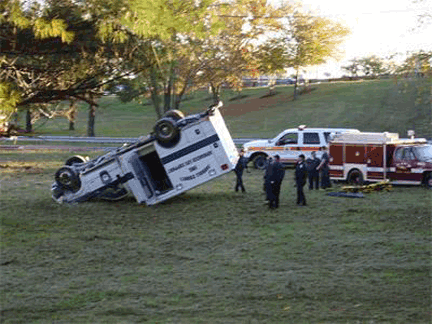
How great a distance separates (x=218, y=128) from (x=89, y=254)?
7.20m

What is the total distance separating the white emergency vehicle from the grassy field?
10.2 m

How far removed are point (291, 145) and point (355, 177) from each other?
19.2 feet

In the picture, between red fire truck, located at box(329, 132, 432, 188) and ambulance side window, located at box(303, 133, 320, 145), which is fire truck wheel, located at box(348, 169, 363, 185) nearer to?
red fire truck, located at box(329, 132, 432, 188)

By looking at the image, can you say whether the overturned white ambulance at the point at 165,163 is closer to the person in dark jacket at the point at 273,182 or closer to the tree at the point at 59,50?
the person in dark jacket at the point at 273,182

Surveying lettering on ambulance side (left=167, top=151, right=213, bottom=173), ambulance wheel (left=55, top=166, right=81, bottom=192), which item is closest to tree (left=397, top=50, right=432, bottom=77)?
lettering on ambulance side (left=167, top=151, right=213, bottom=173)

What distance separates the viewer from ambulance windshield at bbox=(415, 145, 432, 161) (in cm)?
2395

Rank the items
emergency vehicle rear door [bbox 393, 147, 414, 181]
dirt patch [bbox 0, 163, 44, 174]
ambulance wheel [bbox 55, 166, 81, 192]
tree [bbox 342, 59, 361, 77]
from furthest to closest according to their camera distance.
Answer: tree [bbox 342, 59, 361, 77], dirt patch [bbox 0, 163, 44, 174], emergency vehicle rear door [bbox 393, 147, 414, 181], ambulance wheel [bbox 55, 166, 81, 192]

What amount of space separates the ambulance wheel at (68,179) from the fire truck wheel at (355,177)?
33.7 feet

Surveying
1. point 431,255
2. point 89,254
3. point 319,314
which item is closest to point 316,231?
point 431,255

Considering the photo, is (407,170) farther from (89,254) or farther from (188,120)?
(89,254)

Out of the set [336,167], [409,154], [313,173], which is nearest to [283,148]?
[336,167]

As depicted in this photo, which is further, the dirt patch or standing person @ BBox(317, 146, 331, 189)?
the dirt patch

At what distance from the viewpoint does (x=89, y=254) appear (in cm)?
1277

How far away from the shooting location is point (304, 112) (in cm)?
6775
